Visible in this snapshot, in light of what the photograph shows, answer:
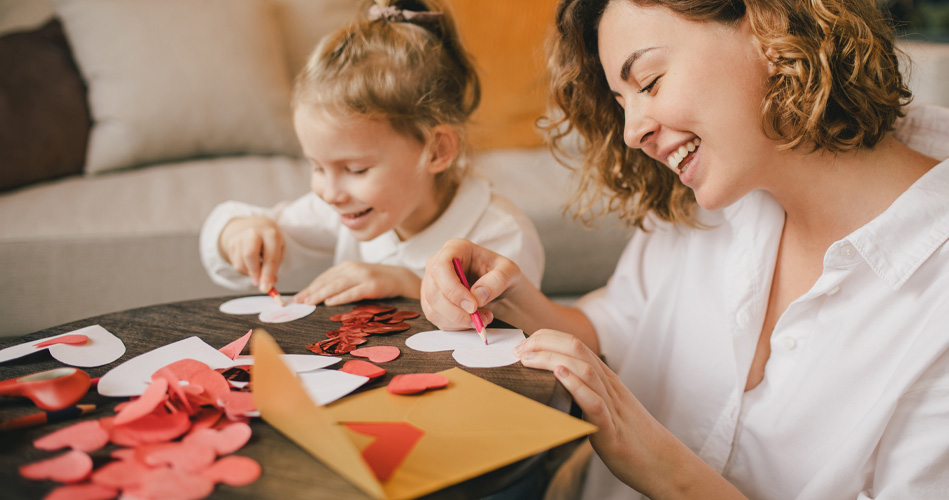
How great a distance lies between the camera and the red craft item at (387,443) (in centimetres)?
50

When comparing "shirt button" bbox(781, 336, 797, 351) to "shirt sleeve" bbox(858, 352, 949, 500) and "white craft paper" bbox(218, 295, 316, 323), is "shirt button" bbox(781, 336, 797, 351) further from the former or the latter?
"white craft paper" bbox(218, 295, 316, 323)

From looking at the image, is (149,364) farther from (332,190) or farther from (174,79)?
(174,79)

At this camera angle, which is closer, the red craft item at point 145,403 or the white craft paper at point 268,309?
the red craft item at point 145,403

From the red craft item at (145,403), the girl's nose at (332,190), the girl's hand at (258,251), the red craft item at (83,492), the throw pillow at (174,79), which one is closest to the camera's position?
the red craft item at (83,492)

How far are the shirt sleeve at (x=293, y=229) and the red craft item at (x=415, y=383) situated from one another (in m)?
0.74

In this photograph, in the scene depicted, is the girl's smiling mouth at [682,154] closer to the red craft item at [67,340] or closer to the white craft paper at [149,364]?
the white craft paper at [149,364]

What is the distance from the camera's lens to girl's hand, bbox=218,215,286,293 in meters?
1.07

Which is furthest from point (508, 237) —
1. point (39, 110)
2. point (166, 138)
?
point (39, 110)

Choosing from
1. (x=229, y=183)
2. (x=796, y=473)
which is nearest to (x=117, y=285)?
(x=229, y=183)

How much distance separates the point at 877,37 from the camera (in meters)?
0.87

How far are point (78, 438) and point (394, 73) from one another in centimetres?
85

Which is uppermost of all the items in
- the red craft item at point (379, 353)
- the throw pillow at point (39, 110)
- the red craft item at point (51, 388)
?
the throw pillow at point (39, 110)

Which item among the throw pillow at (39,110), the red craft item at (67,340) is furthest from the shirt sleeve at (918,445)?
the throw pillow at (39,110)

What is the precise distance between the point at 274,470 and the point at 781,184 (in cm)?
80
